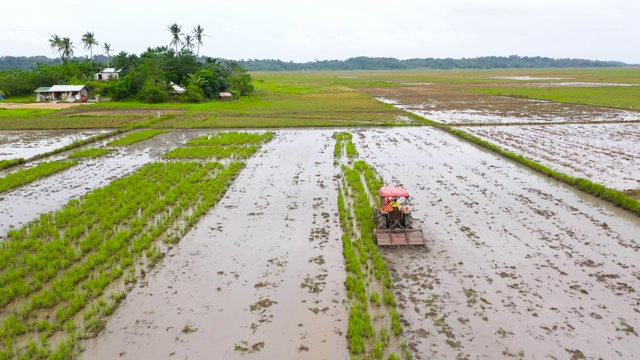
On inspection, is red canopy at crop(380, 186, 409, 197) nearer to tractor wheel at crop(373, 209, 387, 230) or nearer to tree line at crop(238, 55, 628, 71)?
tractor wheel at crop(373, 209, 387, 230)

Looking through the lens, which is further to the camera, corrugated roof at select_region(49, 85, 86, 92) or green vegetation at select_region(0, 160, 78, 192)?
corrugated roof at select_region(49, 85, 86, 92)

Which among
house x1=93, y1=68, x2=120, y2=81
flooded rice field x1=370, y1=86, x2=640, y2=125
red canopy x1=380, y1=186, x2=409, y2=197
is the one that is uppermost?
house x1=93, y1=68, x2=120, y2=81

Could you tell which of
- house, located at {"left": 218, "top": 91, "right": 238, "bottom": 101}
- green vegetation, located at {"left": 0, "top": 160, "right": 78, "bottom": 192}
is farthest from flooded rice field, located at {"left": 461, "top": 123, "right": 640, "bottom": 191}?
house, located at {"left": 218, "top": 91, "right": 238, "bottom": 101}

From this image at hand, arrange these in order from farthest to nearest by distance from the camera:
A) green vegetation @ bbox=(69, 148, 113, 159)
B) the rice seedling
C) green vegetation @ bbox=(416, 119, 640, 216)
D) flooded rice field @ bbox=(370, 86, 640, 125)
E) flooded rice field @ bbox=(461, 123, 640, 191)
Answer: flooded rice field @ bbox=(370, 86, 640, 125)
green vegetation @ bbox=(69, 148, 113, 159)
flooded rice field @ bbox=(461, 123, 640, 191)
green vegetation @ bbox=(416, 119, 640, 216)
the rice seedling

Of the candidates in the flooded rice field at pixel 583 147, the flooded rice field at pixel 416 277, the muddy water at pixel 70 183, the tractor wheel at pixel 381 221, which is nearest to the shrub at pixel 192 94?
the muddy water at pixel 70 183

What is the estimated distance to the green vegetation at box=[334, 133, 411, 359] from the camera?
4.94 m

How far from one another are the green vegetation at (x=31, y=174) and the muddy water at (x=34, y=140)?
8.01 ft

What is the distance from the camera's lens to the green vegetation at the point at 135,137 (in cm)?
1854

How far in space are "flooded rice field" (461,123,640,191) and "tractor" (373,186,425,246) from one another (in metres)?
7.08

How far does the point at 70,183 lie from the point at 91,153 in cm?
451

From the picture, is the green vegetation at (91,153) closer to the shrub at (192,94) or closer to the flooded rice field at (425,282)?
the flooded rice field at (425,282)

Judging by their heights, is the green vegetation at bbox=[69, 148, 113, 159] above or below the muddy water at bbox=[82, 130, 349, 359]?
above

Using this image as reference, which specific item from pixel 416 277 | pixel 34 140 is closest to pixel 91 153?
pixel 34 140

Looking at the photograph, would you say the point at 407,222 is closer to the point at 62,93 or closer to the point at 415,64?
the point at 62,93
